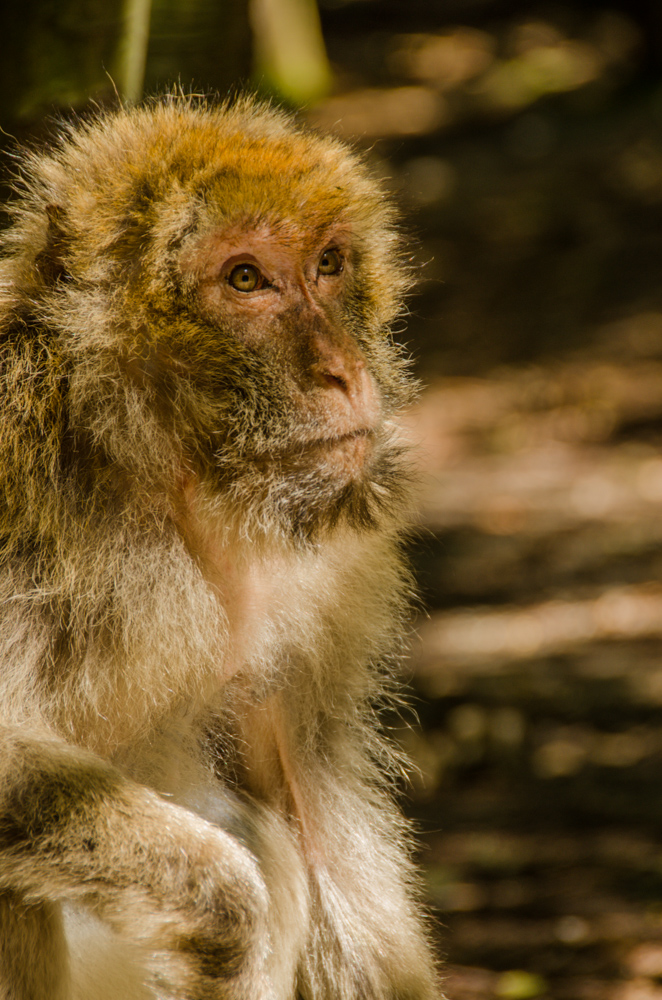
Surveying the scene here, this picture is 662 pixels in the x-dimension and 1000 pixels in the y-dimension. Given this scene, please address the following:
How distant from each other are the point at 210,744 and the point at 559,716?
2.62 meters

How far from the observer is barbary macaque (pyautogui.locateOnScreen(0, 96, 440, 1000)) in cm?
245

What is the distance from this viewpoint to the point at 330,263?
283 cm

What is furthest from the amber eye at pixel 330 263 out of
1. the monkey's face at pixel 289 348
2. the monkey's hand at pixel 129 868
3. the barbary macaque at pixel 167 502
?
the monkey's hand at pixel 129 868

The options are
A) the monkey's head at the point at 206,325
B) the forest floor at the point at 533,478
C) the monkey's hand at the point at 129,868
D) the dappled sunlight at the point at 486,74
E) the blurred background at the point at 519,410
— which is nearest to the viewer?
the monkey's hand at the point at 129,868

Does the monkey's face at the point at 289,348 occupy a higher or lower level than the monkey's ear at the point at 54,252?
lower

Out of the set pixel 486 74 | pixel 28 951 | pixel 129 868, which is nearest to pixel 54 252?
pixel 129 868

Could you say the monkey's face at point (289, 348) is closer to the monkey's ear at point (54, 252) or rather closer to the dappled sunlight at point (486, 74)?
the monkey's ear at point (54, 252)

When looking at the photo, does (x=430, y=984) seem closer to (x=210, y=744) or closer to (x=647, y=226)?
(x=210, y=744)

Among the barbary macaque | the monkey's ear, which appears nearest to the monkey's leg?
the barbary macaque

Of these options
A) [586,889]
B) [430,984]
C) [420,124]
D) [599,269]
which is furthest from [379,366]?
[420,124]

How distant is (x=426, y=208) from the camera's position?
10648mm

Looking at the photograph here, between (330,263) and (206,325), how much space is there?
1.25 feet

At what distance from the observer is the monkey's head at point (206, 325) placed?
8.52 feet

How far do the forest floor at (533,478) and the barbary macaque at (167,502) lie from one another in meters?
0.72
